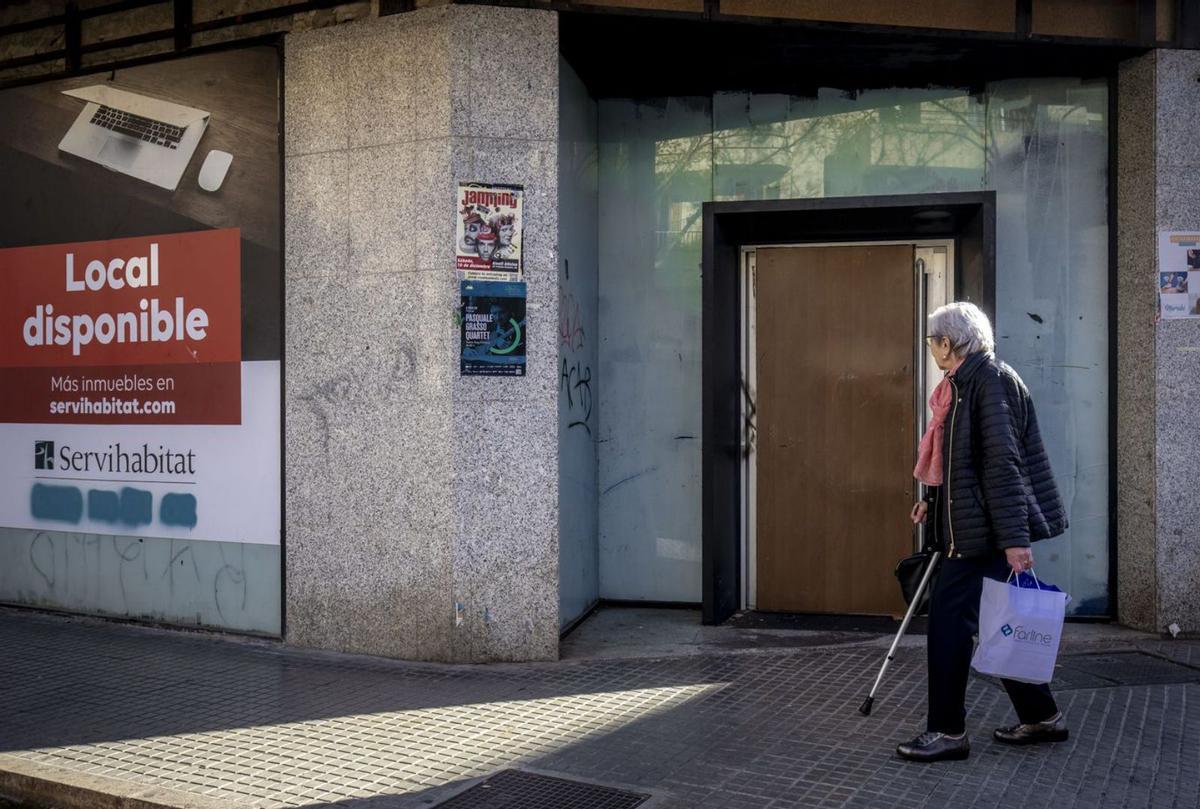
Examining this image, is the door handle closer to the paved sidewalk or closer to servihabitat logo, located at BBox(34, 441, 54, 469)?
the paved sidewalk

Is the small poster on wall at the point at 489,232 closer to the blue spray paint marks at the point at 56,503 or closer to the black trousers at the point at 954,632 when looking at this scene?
the black trousers at the point at 954,632

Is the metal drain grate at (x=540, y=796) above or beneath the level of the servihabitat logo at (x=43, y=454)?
beneath

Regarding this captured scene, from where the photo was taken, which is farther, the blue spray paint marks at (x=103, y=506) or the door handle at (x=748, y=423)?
the door handle at (x=748, y=423)

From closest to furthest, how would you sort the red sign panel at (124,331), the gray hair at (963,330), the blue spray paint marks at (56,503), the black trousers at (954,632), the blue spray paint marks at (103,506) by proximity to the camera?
the black trousers at (954,632), the gray hair at (963,330), the red sign panel at (124,331), the blue spray paint marks at (103,506), the blue spray paint marks at (56,503)

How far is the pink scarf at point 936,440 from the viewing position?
16.8ft

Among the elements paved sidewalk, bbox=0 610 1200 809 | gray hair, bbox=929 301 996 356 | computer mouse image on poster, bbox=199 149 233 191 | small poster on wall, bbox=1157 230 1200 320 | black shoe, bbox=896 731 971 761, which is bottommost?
paved sidewalk, bbox=0 610 1200 809

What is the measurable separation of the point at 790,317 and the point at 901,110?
159 centimetres

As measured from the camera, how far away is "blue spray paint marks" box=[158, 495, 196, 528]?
7.65 m

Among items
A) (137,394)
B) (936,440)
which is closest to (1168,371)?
(936,440)

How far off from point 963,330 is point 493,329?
282 cm

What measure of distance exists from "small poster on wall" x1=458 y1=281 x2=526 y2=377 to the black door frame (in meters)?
1.45

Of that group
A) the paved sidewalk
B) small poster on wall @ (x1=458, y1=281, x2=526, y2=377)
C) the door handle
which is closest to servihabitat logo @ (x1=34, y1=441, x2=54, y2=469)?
the paved sidewalk

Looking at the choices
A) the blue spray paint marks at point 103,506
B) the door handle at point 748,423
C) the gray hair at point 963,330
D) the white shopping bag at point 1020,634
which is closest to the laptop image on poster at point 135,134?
the blue spray paint marks at point 103,506

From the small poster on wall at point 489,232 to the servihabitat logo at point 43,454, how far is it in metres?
3.61
